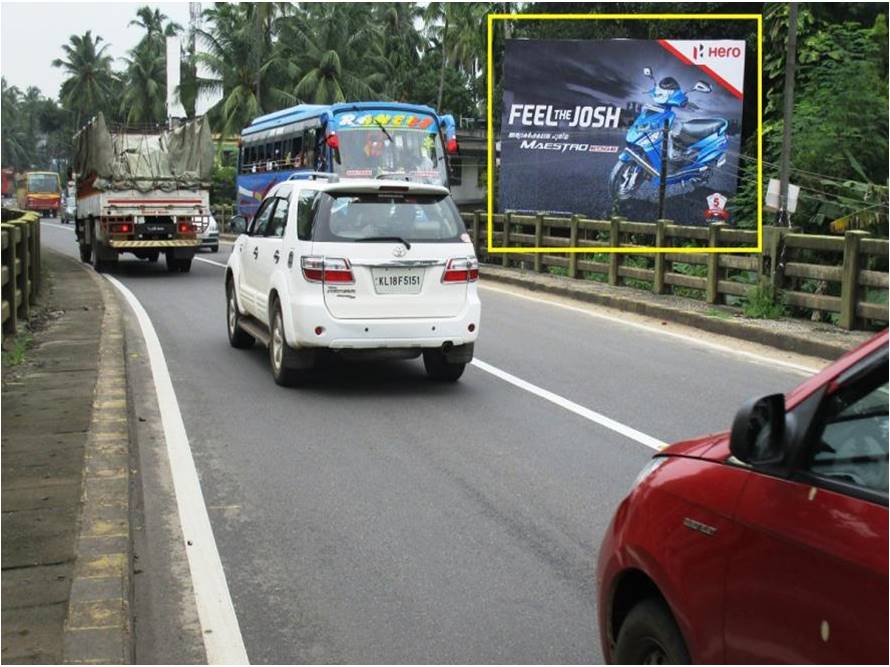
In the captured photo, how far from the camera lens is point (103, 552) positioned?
5.60 meters

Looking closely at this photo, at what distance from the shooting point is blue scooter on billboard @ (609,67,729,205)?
28469mm

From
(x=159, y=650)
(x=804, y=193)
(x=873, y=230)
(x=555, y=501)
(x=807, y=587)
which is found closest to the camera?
(x=807, y=587)

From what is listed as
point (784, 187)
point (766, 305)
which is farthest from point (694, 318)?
point (784, 187)

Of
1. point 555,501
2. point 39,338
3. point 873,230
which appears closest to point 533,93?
point 873,230

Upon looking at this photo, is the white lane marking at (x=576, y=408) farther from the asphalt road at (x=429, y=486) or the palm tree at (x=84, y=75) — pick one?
the palm tree at (x=84, y=75)

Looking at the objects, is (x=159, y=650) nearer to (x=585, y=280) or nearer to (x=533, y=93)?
(x=585, y=280)

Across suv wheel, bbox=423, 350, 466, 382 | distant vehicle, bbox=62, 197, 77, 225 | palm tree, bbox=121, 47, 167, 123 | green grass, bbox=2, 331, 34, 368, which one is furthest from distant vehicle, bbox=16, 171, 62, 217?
suv wheel, bbox=423, 350, 466, 382

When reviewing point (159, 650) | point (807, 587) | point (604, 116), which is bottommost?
point (159, 650)

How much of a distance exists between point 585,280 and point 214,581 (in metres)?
17.2

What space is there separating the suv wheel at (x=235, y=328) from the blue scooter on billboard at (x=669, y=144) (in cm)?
1649

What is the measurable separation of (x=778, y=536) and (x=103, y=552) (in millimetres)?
3560

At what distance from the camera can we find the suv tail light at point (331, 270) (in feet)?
34.6

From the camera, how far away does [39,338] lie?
1312 centimetres

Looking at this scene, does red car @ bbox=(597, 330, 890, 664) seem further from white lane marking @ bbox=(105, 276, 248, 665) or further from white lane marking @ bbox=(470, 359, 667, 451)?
white lane marking @ bbox=(470, 359, 667, 451)
